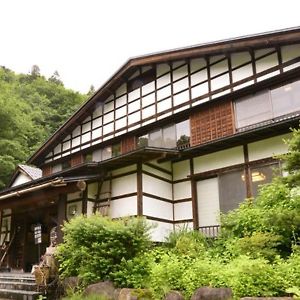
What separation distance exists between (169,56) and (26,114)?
77.1 feet

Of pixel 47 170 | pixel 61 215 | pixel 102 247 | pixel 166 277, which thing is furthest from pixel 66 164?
pixel 166 277

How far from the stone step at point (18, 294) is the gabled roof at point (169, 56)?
1035 centimetres

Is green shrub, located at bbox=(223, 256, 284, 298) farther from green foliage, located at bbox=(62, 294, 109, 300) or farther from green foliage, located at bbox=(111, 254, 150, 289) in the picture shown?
green foliage, located at bbox=(62, 294, 109, 300)

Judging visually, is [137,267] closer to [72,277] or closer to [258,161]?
[72,277]

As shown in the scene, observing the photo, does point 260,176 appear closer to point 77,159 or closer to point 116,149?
point 116,149

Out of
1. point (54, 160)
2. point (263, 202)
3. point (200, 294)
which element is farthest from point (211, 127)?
point (54, 160)

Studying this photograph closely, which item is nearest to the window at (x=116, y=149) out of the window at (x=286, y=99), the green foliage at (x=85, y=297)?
the window at (x=286, y=99)

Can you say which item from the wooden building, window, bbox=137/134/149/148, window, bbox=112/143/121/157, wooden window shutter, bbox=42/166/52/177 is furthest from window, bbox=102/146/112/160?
wooden window shutter, bbox=42/166/52/177

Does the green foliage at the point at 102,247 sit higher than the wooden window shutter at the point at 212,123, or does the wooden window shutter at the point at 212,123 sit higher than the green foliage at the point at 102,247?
the wooden window shutter at the point at 212,123

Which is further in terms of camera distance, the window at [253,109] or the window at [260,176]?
the window at [253,109]

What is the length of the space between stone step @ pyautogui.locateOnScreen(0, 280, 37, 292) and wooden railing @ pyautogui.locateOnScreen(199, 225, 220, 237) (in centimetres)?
581

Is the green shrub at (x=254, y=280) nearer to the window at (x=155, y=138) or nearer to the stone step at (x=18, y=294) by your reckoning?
the stone step at (x=18, y=294)

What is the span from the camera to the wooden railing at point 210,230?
1214cm

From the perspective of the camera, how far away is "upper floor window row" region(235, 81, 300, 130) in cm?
1175
